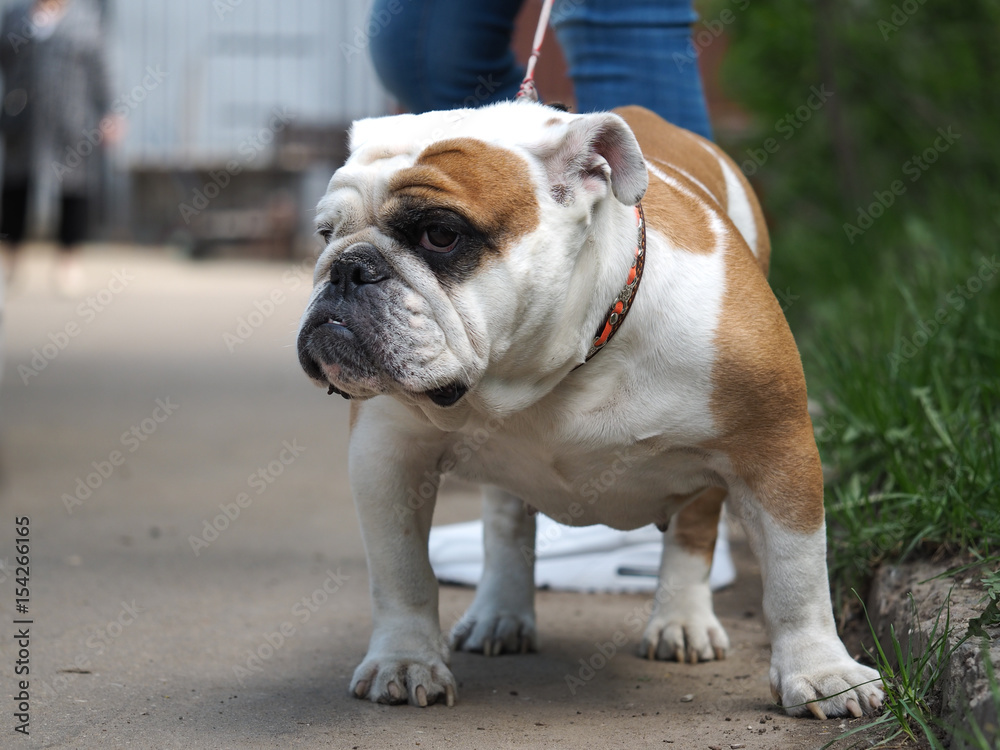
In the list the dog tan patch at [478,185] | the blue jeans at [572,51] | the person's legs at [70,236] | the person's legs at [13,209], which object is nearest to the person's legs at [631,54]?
the blue jeans at [572,51]

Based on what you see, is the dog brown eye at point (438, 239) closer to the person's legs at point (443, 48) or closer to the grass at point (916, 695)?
the grass at point (916, 695)

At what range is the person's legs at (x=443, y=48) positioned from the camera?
2.94 metres

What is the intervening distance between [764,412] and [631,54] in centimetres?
124

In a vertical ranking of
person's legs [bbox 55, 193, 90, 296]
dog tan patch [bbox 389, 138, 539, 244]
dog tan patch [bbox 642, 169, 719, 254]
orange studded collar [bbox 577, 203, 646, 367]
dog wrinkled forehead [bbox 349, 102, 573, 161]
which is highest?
dog wrinkled forehead [bbox 349, 102, 573, 161]

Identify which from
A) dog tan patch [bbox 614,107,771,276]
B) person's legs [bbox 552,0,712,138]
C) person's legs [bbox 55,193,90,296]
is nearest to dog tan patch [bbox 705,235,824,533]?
dog tan patch [bbox 614,107,771,276]

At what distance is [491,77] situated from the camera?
10.1 ft

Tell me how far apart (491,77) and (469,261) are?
4.56 feet

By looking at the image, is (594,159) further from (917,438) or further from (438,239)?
(917,438)

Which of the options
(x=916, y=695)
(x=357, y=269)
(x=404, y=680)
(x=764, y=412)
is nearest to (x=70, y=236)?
(x=404, y=680)

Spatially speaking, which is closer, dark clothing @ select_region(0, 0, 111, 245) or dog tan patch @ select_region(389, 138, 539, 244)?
dog tan patch @ select_region(389, 138, 539, 244)

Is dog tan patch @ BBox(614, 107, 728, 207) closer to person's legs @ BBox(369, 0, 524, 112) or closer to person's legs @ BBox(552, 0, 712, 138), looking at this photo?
person's legs @ BBox(552, 0, 712, 138)

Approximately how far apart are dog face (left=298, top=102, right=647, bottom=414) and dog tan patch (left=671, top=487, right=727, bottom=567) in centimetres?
73

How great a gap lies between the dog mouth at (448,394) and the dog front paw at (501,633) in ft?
2.71

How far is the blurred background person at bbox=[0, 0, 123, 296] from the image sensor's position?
8.89 m
